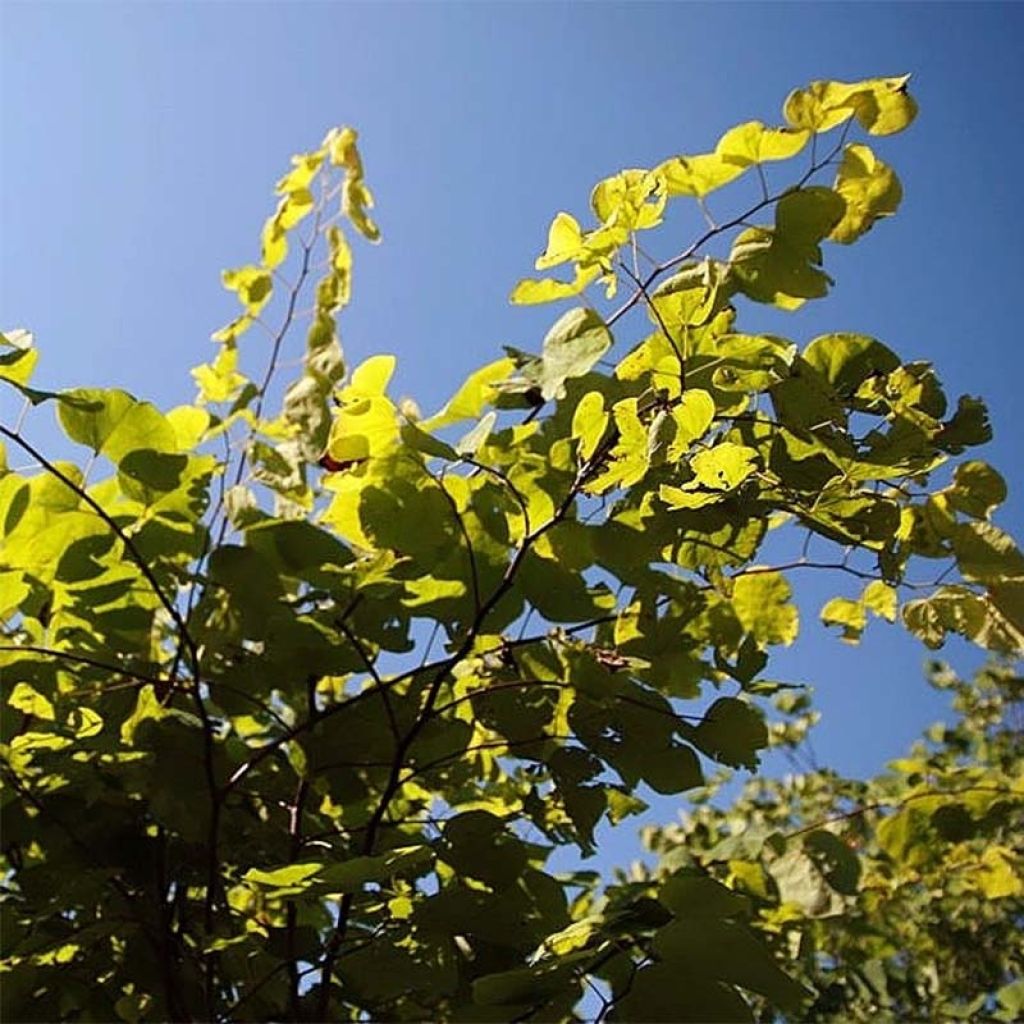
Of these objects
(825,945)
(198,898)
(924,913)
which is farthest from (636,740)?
(924,913)

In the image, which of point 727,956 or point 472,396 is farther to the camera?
point 472,396

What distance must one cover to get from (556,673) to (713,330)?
42cm

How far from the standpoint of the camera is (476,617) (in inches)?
39.0

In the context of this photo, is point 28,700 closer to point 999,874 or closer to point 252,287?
point 252,287

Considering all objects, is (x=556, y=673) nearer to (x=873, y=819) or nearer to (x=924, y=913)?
(x=873, y=819)

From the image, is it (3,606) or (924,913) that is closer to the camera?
(3,606)

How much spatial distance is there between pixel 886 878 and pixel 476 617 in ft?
5.93

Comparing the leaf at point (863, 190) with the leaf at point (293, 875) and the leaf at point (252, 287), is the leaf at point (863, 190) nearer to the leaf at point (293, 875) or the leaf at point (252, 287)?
the leaf at point (293, 875)

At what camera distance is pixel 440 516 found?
984 millimetres

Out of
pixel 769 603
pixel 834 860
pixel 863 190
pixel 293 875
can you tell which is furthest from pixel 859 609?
pixel 293 875

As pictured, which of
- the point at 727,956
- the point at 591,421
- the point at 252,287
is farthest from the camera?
the point at 252,287

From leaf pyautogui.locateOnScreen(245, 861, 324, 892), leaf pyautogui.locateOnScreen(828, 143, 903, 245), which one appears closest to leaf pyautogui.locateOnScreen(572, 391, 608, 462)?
leaf pyautogui.locateOnScreen(828, 143, 903, 245)

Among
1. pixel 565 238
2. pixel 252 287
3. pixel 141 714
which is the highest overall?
pixel 252 287

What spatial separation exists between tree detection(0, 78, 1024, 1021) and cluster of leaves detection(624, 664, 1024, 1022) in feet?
0.51
